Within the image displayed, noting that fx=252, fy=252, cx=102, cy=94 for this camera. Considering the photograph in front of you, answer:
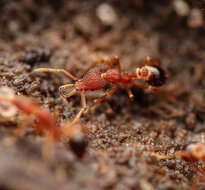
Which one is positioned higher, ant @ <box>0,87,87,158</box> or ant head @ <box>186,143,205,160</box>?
ant @ <box>0,87,87,158</box>

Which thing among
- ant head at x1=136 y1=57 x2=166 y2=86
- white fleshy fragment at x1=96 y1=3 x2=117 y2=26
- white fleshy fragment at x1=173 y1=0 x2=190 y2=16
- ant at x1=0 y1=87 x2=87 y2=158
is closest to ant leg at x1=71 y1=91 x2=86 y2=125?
ant at x1=0 y1=87 x2=87 y2=158

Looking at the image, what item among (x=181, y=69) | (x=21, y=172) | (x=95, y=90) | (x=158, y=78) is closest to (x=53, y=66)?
(x=95, y=90)

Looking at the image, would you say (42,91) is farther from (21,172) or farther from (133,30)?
(133,30)

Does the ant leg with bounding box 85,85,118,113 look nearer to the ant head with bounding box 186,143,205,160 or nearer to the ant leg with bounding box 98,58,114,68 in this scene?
the ant leg with bounding box 98,58,114,68

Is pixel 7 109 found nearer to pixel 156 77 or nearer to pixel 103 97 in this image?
pixel 103 97

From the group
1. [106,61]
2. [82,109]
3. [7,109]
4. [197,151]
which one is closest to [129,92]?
[106,61]
